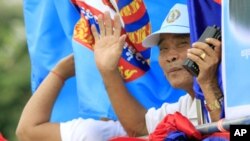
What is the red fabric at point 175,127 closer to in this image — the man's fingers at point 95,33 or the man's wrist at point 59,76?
the man's fingers at point 95,33

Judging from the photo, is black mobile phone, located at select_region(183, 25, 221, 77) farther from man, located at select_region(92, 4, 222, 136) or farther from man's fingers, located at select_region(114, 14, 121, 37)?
man's fingers, located at select_region(114, 14, 121, 37)

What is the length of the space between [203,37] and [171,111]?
63cm

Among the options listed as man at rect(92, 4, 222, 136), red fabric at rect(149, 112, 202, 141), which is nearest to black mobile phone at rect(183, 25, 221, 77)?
red fabric at rect(149, 112, 202, 141)

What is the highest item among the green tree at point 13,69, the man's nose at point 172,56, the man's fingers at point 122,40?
the man's fingers at point 122,40

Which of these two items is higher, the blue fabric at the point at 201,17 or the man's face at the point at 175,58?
the blue fabric at the point at 201,17

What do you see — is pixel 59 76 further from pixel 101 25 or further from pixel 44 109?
pixel 101 25

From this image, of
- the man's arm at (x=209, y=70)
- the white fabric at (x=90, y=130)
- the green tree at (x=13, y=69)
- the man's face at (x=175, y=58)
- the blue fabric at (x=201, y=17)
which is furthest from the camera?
the green tree at (x=13, y=69)

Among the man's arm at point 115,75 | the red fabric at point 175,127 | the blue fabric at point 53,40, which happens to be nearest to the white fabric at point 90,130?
the man's arm at point 115,75

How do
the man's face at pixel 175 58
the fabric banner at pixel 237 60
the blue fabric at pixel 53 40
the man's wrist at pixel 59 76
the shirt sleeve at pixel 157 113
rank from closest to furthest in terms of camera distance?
the fabric banner at pixel 237 60, the man's face at pixel 175 58, the shirt sleeve at pixel 157 113, the man's wrist at pixel 59 76, the blue fabric at pixel 53 40

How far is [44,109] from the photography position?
14.1 ft

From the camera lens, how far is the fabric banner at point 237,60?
10.5 ft

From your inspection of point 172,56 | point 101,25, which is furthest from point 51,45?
point 172,56

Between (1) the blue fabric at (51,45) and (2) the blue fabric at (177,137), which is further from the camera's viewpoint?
(1) the blue fabric at (51,45)

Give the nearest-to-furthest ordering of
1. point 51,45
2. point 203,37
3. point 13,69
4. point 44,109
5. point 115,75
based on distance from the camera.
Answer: point 203,37 → point 115,75 → point 44,109 → point 51,45 → point 13,69
